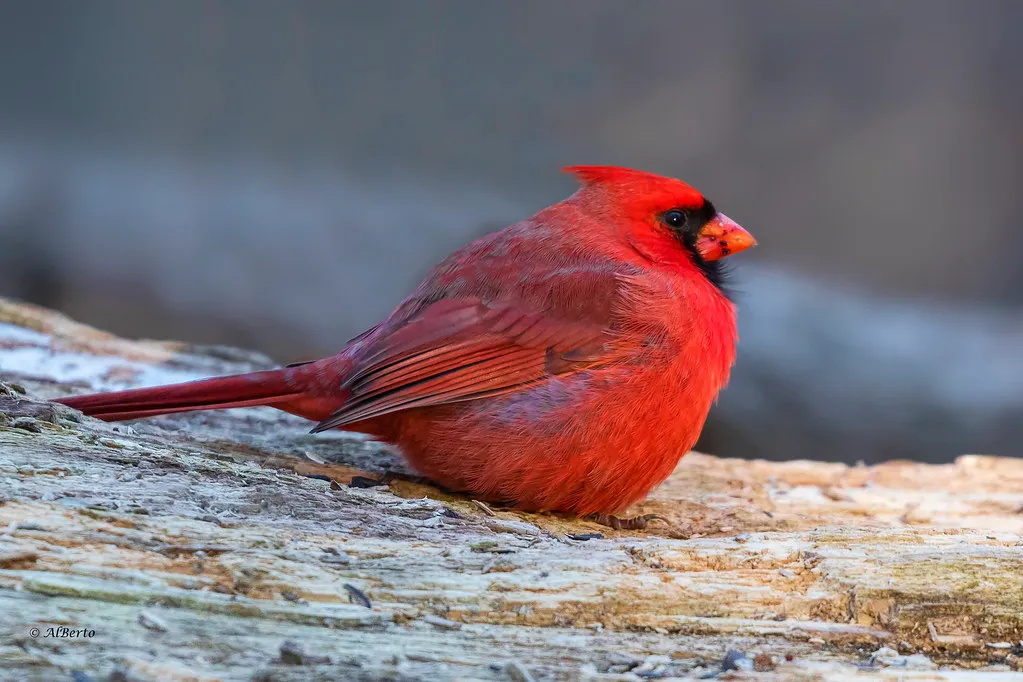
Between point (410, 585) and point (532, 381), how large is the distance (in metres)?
0.78

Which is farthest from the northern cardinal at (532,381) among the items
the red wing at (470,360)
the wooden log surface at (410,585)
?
the wooden log surface at (410,585)

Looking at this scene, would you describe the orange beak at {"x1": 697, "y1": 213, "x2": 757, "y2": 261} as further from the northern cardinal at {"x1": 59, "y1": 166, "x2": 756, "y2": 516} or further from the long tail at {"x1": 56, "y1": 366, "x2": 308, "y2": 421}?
the long tail at {"x1": 56, "y1": 366, "x2": 308, "y2": 421}

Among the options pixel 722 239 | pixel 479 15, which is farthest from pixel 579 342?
pixel 479 15

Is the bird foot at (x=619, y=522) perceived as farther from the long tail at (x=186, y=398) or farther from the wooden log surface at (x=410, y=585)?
the long tail at (x=186, y=398)

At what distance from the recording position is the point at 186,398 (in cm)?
252

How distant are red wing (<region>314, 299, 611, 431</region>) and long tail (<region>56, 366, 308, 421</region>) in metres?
0.19

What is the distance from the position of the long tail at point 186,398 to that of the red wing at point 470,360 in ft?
0.62

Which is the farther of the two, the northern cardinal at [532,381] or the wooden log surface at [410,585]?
the northern cardinal at [532,381]

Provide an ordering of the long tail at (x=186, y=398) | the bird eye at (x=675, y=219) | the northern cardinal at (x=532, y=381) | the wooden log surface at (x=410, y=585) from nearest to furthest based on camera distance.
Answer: the wooden log surface at (x=410, y=585) < the northern cardinal at (x=532, y=381) < the long tail at (x=186, y=398) < the bird eye at (x=675, y=219)

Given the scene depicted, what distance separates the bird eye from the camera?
2.78m

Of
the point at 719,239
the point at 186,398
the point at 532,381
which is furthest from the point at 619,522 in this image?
the point at 186,398

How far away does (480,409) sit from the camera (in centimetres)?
242

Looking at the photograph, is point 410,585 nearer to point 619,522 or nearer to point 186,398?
point 619,522

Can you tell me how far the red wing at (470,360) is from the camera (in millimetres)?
2422
